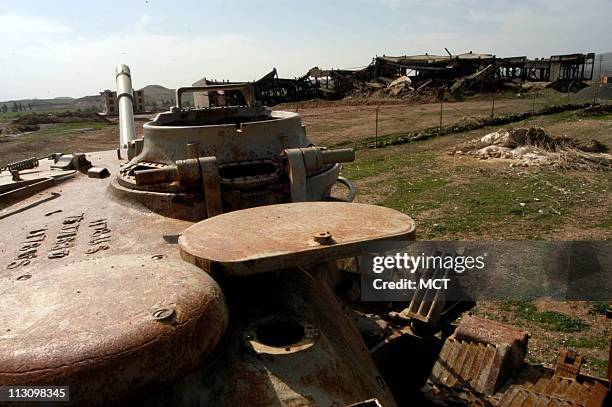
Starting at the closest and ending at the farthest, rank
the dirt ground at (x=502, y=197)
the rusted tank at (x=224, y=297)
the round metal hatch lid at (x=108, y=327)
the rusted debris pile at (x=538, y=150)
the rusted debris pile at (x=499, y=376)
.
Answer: the round metal hatch lid at (x=108, y=327) < the rusted tank at (x=224, y=297) < the rusted debris pile at (x=499, y=376) < the dirt ground at (x=502, y=197) < the rusted debris pile at (x=538, y=150)

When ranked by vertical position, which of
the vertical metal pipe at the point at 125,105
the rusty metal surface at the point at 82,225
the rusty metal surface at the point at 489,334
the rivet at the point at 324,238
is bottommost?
the rusty metal surface at the point at 489,334

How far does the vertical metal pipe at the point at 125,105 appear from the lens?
7.55 metres

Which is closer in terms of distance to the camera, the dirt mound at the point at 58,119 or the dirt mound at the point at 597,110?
the dirt mound at the point at 597,110

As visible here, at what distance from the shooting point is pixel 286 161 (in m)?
4.28

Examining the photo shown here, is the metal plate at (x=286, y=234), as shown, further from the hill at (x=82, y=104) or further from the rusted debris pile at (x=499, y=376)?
the hill at (x=82, y=104)

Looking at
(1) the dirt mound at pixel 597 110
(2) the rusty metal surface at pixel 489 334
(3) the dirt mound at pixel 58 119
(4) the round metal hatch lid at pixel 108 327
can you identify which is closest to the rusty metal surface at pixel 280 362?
(4) the round metal hatch lid at pixel 108 327

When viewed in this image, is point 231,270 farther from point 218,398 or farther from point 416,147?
point 416,147

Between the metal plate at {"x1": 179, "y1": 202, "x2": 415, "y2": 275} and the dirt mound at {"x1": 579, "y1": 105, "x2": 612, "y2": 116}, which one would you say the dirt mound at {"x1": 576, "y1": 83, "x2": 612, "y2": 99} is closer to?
the dirt mound at {"x1": 579, "y1": 105, "x2": 612, "y2": 116}

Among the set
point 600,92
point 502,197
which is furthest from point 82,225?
point 600,92

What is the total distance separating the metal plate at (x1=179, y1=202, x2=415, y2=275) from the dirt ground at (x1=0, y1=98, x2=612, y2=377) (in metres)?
3.96

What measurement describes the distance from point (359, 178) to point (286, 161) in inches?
469

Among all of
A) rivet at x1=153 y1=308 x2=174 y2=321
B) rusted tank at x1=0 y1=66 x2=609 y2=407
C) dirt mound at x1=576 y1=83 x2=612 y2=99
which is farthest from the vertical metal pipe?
dirt mound at x1=576 y1=83 x2=612 y2=99

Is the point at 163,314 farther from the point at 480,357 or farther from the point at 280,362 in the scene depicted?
the point at 480,357

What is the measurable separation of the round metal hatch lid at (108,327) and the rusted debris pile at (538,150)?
50.7ft
